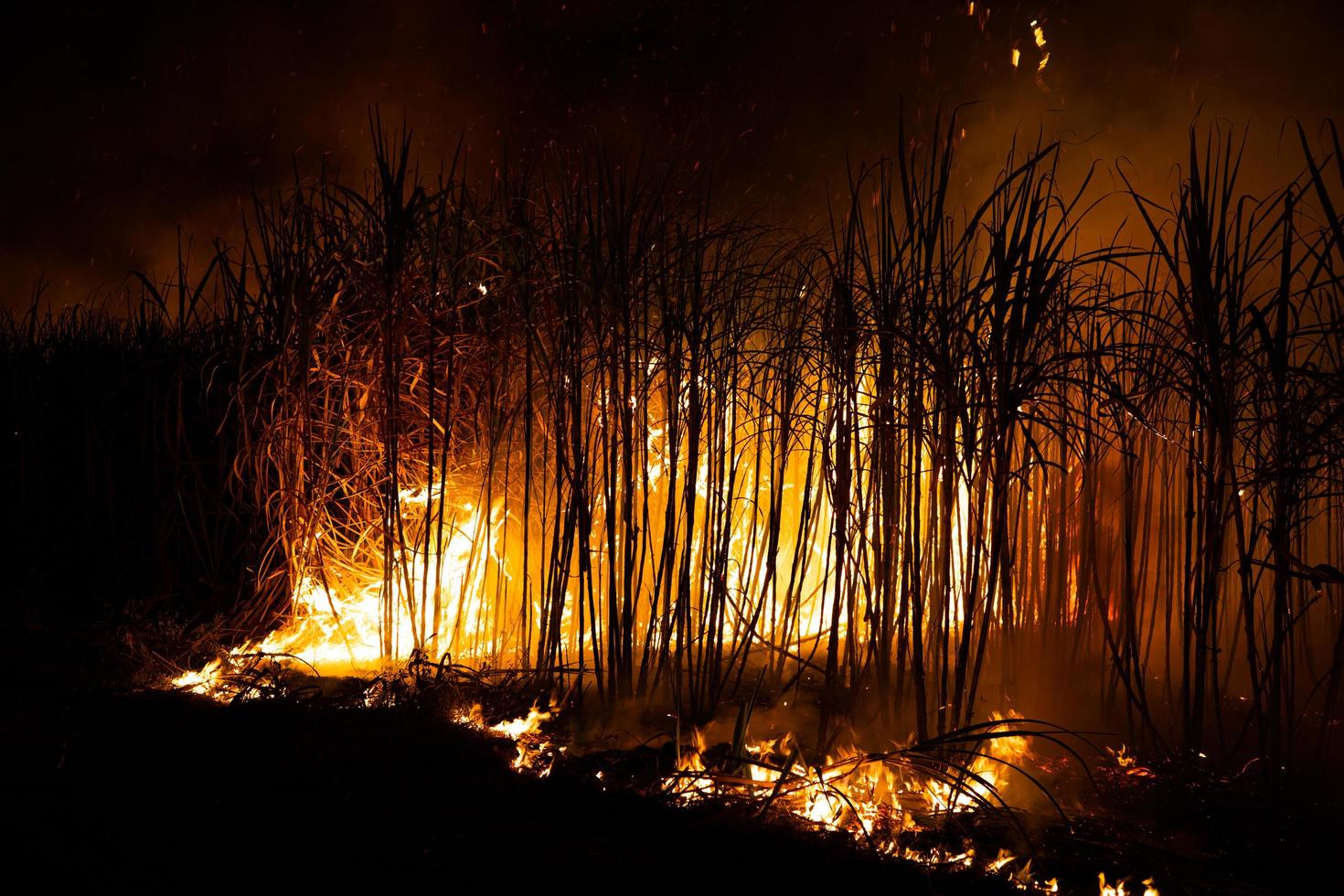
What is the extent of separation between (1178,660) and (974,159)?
2.89 m

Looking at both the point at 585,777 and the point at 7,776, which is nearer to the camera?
the point at 7,776

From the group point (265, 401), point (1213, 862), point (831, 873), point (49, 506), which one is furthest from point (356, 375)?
point (1213, 862)

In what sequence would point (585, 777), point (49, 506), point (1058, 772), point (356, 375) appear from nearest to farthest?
point (585, 777), point (1058, 772), point (356, 375), point (49, 506)

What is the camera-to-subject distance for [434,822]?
4.76 ft

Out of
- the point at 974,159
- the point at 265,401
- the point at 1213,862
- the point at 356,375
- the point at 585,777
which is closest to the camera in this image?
the point at 1213,862

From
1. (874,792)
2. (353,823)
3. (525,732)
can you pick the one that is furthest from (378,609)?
(874,792)

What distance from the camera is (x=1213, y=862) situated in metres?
1.51

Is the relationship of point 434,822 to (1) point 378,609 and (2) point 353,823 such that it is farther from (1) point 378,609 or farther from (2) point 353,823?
(1) point 378,609

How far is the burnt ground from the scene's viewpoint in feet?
4.29

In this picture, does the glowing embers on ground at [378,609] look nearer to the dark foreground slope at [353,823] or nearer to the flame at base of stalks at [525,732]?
the flame at base of stalks at [525,732]

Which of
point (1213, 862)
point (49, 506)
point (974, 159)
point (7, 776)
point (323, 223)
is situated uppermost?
point (974, 159)

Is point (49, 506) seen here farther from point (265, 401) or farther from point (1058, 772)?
point (1058, 772)

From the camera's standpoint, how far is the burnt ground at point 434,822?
4.29 ft

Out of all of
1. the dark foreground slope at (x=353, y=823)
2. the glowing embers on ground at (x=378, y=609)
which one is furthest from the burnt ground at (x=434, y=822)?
the glowing embers on ground at (x=378, y=609)
